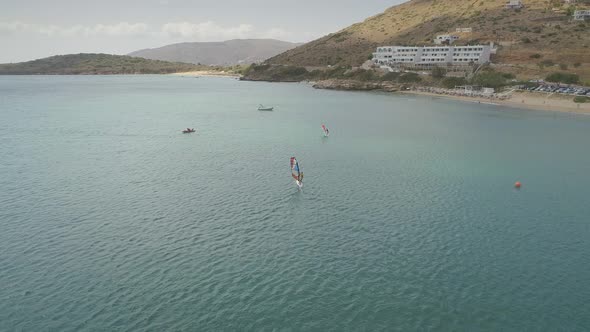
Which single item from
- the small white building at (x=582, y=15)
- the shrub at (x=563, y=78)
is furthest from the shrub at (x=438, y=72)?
the small white building at (x=582, y=15)

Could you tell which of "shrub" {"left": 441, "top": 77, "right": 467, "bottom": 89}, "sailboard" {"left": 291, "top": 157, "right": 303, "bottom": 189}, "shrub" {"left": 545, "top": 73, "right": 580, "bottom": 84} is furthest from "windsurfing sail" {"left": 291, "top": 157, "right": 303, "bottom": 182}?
"shrub" {"left": 441, "top": 77, "right": 467, "bottom": 89}

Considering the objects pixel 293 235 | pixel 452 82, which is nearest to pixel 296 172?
pixel 293 235

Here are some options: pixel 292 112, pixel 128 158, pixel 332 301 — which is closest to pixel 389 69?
pixel 292 112

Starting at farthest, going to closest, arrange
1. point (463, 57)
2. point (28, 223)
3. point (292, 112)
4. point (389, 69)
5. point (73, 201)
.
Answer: point (389, 69)
point (463, 57)
point (292, 112)
point (73, 201)
point (28, 223)

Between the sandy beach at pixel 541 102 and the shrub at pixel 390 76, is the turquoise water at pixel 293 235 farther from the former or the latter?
the shrub at pixel 390 76

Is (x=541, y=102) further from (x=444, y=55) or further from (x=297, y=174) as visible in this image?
(x=297, y=174)

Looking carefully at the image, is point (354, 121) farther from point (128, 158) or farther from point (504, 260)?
point (504, 260)
